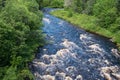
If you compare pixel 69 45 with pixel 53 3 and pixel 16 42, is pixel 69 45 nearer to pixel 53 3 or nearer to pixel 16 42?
pixel 16 42

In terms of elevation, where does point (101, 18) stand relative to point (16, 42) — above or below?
below

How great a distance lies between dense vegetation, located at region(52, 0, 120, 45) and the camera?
7256cm

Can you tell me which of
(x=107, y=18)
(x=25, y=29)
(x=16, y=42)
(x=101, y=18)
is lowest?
(x=101, y=18)

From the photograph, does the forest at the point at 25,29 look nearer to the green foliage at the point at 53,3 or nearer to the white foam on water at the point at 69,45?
the white foam on water at the point at 69,45

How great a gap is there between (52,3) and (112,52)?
2670 inches

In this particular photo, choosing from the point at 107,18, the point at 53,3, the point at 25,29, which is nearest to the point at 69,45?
the point at 25,29

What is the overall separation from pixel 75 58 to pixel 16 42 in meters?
13.9

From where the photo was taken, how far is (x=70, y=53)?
5297cm

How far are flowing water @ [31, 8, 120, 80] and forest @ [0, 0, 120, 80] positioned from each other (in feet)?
8.12

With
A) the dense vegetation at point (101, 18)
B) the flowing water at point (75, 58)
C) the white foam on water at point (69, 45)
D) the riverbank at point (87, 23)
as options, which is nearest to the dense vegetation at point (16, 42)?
the flowing water at point (75, 58)

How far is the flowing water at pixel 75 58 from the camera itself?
44156 mm

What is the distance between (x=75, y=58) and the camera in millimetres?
50844

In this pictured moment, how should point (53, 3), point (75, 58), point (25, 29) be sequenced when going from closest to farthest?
1. point (25, 29)
2. point (75, 58)
3. point (53, 3)

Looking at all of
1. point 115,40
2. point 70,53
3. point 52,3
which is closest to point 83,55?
point 70,53
